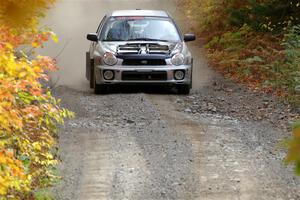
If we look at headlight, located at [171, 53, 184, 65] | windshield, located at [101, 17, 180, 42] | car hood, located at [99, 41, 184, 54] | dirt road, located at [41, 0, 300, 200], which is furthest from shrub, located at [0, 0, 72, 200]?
windshield, located at [101, 17, 180, 42]

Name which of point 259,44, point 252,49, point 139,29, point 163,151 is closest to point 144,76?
point 139,29

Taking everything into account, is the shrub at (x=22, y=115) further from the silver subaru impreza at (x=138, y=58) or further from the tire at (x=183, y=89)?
the tire at (x=183, y=89)

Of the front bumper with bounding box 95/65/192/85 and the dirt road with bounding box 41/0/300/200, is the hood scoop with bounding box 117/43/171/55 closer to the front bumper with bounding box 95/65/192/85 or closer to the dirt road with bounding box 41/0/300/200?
the front bumper with bounding box 95/65/192/85

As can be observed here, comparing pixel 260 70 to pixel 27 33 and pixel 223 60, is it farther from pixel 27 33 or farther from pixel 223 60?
pixel 27 33

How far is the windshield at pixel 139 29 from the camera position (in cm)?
1439

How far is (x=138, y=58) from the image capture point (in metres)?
13.9

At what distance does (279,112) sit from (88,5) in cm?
2339

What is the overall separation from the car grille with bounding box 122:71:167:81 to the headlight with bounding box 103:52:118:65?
0.29 metres

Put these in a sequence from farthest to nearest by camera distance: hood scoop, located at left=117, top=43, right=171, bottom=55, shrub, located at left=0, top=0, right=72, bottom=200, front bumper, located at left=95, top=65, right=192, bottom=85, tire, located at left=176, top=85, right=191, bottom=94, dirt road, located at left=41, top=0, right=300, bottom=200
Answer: tire, located at left=176, top=85, right=191, bottom=94, hood scoop, located at left=117, top=43, right=171, bottom=55, front bumper, located at left=95, top=65, right=192, bottom=85, dirt road, located at left=41, top=0, right=300, bottom=200, shrub, located at left=0, top=0, right=72, bottom=200

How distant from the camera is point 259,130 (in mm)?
11305

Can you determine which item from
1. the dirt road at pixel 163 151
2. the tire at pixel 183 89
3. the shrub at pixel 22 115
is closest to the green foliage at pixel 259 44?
the dirt road at pixel 163 151

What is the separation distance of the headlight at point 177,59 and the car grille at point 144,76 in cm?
30

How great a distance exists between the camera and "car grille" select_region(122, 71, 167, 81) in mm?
13875

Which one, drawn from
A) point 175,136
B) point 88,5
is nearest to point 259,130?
point 175,136
